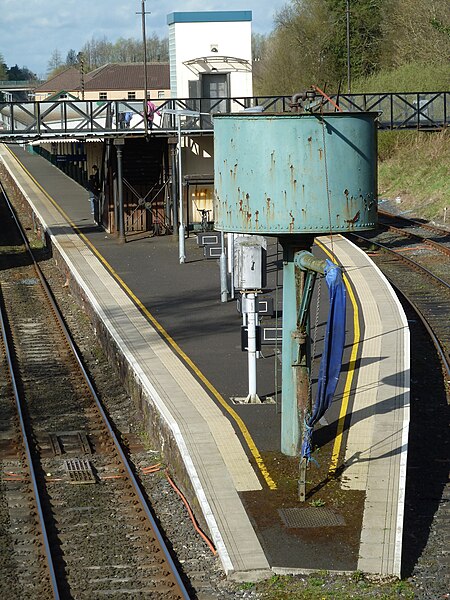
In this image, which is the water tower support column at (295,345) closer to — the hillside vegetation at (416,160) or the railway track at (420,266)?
the railway track at (420,266)

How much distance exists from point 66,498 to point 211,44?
68.3ft

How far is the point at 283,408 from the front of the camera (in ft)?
34.5

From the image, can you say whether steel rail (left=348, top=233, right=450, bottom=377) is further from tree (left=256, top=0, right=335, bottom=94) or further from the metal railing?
tree (left=256, top=0, right=335, bottom=94)

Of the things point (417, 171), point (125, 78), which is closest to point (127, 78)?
point (125, 78)

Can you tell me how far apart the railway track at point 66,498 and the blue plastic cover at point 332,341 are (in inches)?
73.7

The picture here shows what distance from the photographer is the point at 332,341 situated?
9133 millimetres

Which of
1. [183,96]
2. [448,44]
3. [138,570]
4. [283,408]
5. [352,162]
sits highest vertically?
[448,44]

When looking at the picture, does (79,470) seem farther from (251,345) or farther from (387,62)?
(387,62)

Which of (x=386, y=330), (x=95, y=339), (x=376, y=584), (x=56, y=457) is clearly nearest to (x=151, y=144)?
(x=95, y=339)

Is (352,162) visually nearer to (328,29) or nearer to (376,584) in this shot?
(376,584)

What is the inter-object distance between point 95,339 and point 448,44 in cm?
2970

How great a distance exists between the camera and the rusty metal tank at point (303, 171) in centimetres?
955

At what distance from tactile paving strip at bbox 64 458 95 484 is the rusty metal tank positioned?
3.29 meters

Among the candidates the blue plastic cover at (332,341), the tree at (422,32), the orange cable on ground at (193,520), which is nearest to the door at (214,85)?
the tree at (422,32)
